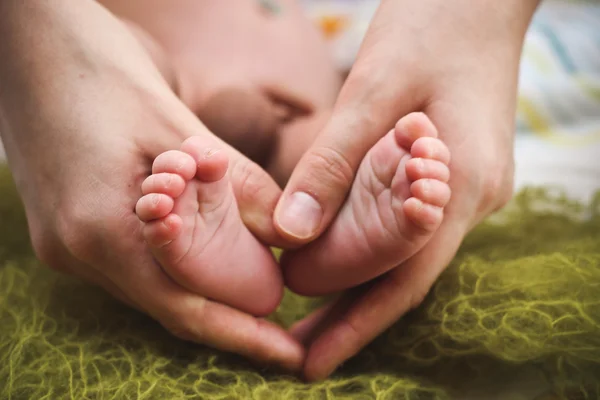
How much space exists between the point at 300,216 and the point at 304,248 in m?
0.05

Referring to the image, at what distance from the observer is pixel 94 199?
521 mm

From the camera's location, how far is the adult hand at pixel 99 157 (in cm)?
52

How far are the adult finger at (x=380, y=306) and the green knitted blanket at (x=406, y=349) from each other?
0.08 ft

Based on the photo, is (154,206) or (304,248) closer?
(154,206)

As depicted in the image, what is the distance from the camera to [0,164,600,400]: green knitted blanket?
0.51 metres

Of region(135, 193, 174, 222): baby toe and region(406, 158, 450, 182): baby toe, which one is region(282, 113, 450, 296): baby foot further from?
region(135, 193, 174, 222): baby toe

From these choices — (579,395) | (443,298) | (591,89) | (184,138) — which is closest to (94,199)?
(184,138)

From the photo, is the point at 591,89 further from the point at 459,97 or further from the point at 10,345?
the point at 10,345

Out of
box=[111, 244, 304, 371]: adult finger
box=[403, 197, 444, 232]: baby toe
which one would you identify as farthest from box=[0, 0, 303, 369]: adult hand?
box=[403, 197, 444, 232]: baby toe

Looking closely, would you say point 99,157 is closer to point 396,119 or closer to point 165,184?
point 165,184

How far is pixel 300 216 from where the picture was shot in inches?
21.8

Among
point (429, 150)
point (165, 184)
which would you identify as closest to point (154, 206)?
point (165, 184)

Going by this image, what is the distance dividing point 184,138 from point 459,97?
28 centimetres

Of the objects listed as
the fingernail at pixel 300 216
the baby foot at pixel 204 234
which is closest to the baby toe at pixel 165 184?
the baby foot at pixel 204 234
